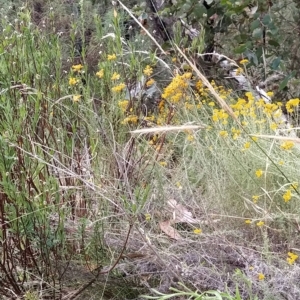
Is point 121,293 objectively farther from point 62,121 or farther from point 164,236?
point 62,121

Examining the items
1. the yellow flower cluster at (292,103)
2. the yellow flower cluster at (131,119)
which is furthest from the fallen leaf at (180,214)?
the yellow flower cluster at (292,103)

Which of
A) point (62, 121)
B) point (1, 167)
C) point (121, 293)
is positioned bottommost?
point (121, 293)

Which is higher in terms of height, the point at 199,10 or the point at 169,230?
the point at 199,10

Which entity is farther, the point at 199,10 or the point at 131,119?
the point at 199,10

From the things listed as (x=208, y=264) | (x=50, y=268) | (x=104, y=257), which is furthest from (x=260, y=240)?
(x=50, y=268)

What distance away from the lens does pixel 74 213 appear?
88.0 inches

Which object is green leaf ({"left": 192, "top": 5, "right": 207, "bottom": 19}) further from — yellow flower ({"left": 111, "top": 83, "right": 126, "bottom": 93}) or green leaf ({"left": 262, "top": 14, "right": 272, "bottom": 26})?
yellow flower ({"left": 111, "top": 83, "right": 126, "bottom": 93})

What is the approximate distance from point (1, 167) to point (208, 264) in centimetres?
78

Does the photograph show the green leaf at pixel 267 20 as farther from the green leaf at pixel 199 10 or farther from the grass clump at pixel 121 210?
the grass clump at pixel 121 210

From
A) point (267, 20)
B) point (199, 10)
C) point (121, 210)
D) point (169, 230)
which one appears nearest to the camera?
point (121, 210)

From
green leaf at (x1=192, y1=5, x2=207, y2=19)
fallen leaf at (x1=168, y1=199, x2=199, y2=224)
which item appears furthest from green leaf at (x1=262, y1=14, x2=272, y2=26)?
fallen leaf at (x1=168, y1=199, x2=199, y2=224)

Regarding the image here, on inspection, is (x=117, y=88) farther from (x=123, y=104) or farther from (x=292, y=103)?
(x=292, y=103)

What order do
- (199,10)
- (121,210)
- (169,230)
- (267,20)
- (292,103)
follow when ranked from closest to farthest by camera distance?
(121,210) < (169,230) < (292,103) < (267,20) < (199,10)

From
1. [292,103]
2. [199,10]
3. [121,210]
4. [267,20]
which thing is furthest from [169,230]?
[199,10]
